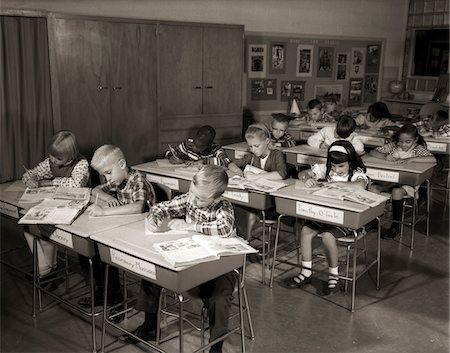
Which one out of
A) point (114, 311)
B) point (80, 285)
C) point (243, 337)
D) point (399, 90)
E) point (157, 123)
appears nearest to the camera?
point (243, 337)

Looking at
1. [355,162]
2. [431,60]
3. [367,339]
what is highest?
[431,60]

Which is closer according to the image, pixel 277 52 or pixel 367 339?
pixel 367 339

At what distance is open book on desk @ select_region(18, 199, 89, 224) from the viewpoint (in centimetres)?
285

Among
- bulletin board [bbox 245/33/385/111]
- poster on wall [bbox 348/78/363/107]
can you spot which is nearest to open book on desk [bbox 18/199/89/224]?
bulletin board [bbox 245/33/385/111]

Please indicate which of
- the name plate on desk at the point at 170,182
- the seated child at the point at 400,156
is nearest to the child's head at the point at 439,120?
the seated child at the point at 400,156

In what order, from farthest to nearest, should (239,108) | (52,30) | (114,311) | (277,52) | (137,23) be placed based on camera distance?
(277,52) → (239,108) → (137,23) → (52,30) → (114,311)

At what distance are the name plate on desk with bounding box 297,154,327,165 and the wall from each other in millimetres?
2541

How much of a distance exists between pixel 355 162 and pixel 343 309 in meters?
1.03

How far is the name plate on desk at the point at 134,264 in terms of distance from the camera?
237cm

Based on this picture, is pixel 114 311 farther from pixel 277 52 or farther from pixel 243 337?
pixel 277 52

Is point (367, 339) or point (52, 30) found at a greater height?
point (52, 30)

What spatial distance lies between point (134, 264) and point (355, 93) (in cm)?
730

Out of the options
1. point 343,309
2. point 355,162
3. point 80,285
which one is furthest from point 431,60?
point 80,285

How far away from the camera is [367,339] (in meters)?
3.05
